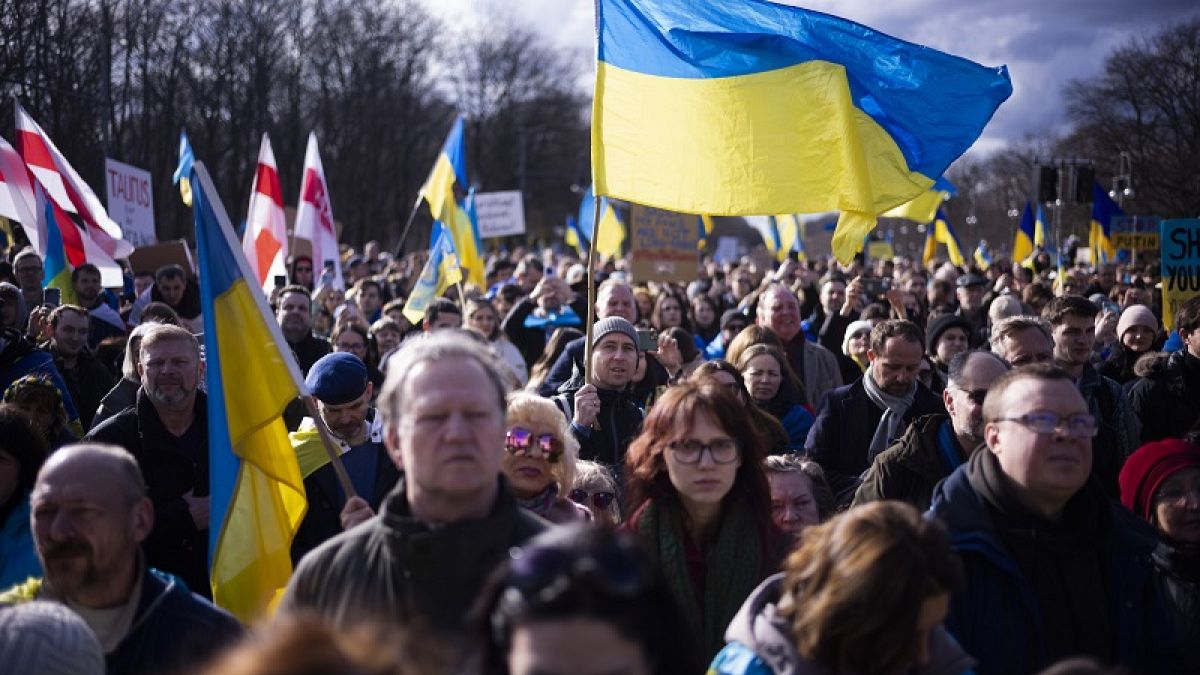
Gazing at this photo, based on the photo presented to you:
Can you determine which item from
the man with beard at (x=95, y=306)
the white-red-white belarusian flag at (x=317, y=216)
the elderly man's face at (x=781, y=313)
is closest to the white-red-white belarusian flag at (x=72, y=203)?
the man with beard at (x=95, y=306)

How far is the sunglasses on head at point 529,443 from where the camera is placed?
457 cm

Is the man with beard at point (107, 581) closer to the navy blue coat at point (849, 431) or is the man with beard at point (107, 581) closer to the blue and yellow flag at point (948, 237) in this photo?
the navy blue coat at point (849, 431)

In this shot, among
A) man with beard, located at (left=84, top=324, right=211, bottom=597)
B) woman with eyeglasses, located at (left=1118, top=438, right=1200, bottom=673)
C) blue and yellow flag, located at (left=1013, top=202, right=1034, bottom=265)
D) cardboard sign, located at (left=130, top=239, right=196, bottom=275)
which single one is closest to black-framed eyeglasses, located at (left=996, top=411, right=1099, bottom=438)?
woman with eyeglasses, located at (left=1118, top=438, right=1200, bottom=673)

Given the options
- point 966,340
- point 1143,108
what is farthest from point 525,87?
point 966,340

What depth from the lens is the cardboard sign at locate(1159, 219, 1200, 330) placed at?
9727 millimetres

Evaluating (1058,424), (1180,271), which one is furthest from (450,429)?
(1180,271)

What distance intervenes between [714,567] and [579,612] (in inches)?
73.0

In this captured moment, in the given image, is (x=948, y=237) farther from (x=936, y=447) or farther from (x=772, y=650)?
(x=772, y=650)

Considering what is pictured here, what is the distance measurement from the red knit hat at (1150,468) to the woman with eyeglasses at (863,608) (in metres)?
1.39

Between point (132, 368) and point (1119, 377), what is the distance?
594cm

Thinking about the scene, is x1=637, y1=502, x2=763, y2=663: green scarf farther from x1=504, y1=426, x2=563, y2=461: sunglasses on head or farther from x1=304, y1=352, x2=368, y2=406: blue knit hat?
x1=304, y1=352, x2=368, y2=406: blue knit hat

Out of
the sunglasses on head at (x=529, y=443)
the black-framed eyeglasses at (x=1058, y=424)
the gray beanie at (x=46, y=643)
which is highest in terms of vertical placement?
the black-framed eyeglasses at (x=1058, y=424)

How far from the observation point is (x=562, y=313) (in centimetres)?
1127

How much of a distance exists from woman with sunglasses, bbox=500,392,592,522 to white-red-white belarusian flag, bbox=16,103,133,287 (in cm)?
703
